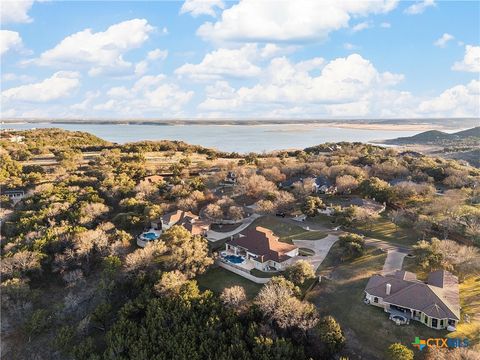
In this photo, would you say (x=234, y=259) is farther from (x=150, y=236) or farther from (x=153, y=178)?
(x=153, y=178)

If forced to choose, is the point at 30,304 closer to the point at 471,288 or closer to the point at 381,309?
the point at 381,309

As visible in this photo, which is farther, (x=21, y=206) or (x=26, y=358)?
(x=21, y=206)

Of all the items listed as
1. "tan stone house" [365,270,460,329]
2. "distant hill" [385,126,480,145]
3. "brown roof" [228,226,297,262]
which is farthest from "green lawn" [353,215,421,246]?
"distant hill" [385,126,480,145]

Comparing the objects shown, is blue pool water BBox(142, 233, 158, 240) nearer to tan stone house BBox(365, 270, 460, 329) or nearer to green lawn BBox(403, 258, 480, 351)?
tan stone house BBox(365, 270, 460, 329)

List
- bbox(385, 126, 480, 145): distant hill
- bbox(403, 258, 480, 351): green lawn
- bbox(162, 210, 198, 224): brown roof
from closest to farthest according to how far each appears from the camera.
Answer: bbox(403, 258, 480, 351): green lawn, bbox(162, 210, 198, 224): brown roof, bbox(385, 126, 480, 145): distant hill

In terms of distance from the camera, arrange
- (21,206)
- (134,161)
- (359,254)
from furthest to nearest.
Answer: (134,161) < (21,206) < (359,254)

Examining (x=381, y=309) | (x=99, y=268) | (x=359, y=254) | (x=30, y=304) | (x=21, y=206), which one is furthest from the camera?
(x=21, y=206)

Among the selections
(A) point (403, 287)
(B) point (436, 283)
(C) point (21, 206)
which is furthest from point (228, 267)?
(C) point (21, 206)

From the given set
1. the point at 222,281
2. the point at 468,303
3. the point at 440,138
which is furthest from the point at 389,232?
the point at 440,138
